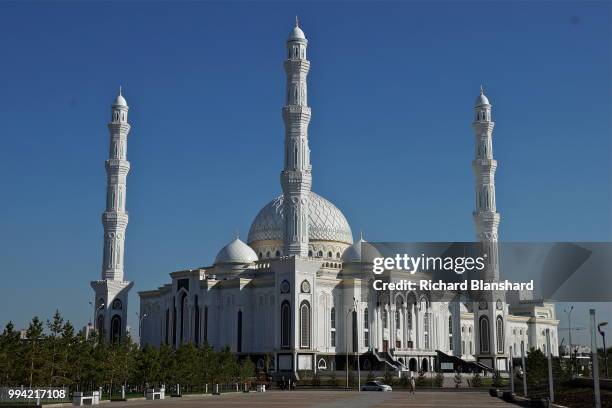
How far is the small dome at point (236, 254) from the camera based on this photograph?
8044cm

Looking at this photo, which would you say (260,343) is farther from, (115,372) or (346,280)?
(115,372)

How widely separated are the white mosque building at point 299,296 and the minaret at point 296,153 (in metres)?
0.08

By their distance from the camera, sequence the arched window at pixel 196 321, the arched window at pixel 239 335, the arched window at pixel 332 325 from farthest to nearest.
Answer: the arched window at pixel 196 321 → the arched window at pixel 239 335 → the arched window at pixel 332 325

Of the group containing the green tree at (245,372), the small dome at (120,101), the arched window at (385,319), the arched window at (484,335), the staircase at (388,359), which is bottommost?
the green tree at (245,372)

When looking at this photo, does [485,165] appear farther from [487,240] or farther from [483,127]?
[487,240]

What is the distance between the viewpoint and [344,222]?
86250 millimetres

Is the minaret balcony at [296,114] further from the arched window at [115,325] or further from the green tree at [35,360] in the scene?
the green tree at [35,360]

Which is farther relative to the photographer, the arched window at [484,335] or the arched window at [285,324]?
the arched window at [484,335]

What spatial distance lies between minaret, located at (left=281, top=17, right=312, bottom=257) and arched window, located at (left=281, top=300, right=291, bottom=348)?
4448 mm

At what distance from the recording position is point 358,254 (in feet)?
262

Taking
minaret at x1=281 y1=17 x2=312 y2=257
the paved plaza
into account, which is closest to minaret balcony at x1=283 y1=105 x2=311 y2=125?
minaret at x1=281 y1=17 x2=312 y2=257

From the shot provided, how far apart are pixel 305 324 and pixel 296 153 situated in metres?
13.7

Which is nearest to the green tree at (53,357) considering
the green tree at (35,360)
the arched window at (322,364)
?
the green tree at (35,360)

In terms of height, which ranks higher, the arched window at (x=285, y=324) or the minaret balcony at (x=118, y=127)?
the minaret balcony at (x=118, y=127)
